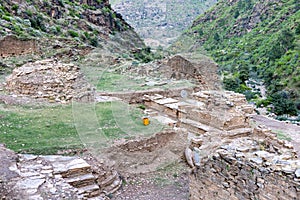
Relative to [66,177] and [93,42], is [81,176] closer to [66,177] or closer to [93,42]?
[66,177]

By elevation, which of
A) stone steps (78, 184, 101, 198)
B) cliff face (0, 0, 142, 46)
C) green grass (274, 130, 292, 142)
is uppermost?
cliff face (0, 0, 142, 46)

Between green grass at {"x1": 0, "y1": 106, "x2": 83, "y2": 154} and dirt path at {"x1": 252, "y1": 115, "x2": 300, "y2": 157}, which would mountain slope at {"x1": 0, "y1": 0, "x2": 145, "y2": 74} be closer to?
green grass at {"x1": 0, "y1": 106, "x2": 83, "y2": 154}

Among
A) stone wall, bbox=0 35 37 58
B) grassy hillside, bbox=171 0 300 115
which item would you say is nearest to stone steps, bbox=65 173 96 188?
grassy hillside, bbox=171 0 300 115

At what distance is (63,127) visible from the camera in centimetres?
829

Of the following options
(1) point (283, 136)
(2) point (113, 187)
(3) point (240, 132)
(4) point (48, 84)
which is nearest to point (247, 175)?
(2) point (113, 187)

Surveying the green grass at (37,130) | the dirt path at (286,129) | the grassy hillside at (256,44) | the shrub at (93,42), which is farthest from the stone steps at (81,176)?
the shrub at (93,42)

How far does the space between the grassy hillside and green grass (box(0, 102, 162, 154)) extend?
25.3ft

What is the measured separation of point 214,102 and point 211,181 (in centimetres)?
480

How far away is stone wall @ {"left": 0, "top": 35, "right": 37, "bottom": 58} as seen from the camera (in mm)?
16797

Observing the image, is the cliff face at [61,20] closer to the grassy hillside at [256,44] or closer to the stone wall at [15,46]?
the stone wall at [15,46]

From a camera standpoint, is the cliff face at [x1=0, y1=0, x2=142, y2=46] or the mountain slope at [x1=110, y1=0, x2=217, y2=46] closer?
the cliff face at [x1=0, y1=0, x2=142, y2=46]

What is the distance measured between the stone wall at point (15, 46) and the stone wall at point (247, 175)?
44.7ft

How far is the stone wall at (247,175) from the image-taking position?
14.3 feet

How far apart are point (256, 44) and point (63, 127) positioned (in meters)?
40.8
